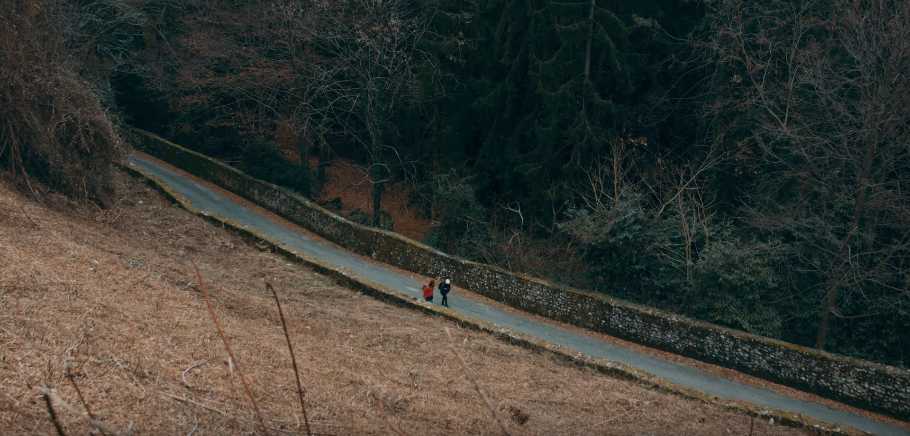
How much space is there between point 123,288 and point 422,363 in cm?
574

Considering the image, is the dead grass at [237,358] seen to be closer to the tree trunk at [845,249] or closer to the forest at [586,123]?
the forest at [586,123]

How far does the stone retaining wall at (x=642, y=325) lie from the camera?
51.7 ft

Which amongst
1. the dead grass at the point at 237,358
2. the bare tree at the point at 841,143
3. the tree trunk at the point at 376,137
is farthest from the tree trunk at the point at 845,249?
the tree trunk at the point at 376,137

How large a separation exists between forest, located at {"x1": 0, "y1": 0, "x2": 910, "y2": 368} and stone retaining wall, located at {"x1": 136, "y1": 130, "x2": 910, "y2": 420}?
129cm

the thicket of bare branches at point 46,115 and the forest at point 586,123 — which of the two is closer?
the thicket of bare branches at point 46,115

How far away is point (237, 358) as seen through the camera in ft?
30.8

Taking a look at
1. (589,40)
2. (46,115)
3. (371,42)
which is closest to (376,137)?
(371,42)

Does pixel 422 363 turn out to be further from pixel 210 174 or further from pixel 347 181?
pixel 347 181

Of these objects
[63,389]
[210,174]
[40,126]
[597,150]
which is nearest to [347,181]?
[210,174]

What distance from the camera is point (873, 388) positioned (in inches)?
615

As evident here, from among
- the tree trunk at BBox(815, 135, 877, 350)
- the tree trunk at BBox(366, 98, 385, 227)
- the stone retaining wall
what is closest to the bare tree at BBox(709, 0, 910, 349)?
the tree trunk at BBox(815, 135, 877, 350)

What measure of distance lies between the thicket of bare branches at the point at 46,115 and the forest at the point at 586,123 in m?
0.07

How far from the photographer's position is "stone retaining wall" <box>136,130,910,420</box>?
15758 mm

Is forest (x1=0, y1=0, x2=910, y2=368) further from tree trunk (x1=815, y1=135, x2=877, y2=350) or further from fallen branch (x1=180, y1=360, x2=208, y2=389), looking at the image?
fallen branch (x1=180, y1=360, x2=208, y2=389)
